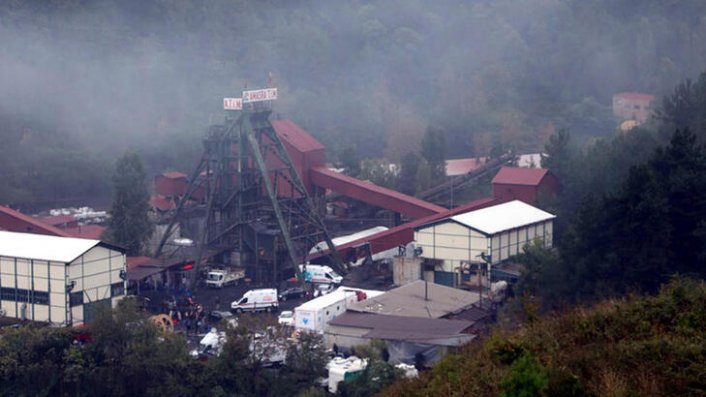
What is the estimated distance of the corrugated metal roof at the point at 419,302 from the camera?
302 inches

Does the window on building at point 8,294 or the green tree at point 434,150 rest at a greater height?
the green tree at point 434,150

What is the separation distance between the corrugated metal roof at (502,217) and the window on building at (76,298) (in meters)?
3.05

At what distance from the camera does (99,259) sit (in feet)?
26.6

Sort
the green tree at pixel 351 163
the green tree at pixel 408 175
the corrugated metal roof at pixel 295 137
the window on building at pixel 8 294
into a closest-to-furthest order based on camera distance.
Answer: the window on building at pixel 8 294, the corrugated metal roof at pixel 295 137, the green tree at pixel 408 175, the green tree at pixel 351 163

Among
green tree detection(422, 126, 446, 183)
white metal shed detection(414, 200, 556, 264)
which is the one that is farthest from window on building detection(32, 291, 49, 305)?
green tree detection(422, 126, 446, 183)

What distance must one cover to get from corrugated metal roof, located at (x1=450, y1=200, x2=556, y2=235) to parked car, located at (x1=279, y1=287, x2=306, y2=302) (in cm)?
138

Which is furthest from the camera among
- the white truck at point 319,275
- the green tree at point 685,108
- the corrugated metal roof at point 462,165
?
the corrugated metal roof at point 462,165

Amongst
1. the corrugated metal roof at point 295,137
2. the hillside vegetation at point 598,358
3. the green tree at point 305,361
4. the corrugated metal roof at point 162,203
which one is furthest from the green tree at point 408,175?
the hillside vegetation at point 598,358

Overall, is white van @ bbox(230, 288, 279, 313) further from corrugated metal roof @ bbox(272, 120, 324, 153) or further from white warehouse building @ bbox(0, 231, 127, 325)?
corrugated metal roof @ bbox(272, 120, 324, 153)

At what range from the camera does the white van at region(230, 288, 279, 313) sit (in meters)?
8.46

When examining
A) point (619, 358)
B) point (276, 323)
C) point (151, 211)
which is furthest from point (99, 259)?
point (619, 358)

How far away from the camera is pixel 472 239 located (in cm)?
905

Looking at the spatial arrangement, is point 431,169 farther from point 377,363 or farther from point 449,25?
point 449,25

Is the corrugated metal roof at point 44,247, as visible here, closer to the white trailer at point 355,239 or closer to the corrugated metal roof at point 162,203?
the white trailer at point 355,239
